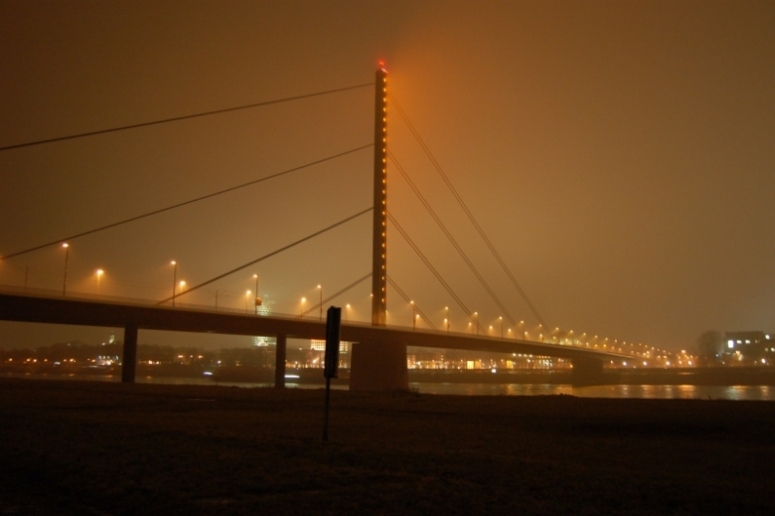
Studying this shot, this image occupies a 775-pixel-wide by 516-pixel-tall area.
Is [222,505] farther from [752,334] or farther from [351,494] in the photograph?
[752,334]

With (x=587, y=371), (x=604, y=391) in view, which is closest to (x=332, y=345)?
(x=604, y=391)

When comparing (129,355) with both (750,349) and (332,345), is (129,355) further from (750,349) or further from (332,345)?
(750,349)

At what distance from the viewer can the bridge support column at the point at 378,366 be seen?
44.5 metres

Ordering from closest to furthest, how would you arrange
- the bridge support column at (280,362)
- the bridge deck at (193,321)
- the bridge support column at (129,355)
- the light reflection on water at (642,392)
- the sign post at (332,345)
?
the sign post at (332,345)
the bridge deck at (193,321)
the light reflection on water at (642,392)
the bridge support column at (129,355)
the bridge support column at (280,362)

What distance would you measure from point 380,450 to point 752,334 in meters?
214

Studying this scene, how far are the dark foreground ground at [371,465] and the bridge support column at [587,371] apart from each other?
241 feet

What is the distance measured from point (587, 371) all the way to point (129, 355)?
194ft

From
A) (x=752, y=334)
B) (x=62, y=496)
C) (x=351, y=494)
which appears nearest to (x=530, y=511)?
(x=351, y=494)

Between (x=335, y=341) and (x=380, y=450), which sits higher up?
(x=335, y=341)

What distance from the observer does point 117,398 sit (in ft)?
70.5

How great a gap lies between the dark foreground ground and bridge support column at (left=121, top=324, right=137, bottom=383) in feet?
98.6

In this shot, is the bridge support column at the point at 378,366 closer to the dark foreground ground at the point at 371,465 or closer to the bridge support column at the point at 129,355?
the bridge support column at the point at 129,355

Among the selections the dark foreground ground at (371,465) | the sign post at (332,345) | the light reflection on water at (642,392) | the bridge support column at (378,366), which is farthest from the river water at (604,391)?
the sign post at (332,345)

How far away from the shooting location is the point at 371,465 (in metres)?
8.12
